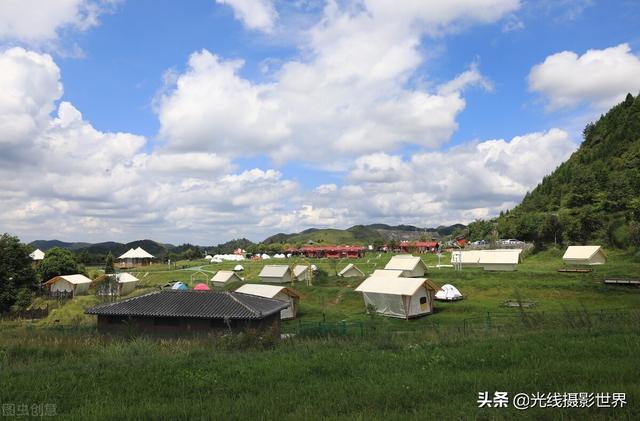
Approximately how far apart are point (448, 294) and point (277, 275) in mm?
24758

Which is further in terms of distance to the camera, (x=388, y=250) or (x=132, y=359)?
(x=388, y=250)

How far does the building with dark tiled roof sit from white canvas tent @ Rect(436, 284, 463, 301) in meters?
16.2

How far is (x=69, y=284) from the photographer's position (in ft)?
197

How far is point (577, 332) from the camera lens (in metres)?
11.5

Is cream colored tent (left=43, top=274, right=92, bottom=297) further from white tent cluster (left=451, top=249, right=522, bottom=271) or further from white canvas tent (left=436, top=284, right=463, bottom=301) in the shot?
white tent cluster (left=451, top=249, right=522, bottom=271)

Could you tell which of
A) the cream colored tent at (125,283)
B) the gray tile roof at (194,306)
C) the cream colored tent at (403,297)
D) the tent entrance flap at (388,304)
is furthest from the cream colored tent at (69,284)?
the cream colored tent at (403,297)

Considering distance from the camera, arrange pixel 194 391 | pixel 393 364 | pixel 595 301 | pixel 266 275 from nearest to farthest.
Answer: pixel 194 391, pixel 393 364, pixel 595 301, pixel 266 275

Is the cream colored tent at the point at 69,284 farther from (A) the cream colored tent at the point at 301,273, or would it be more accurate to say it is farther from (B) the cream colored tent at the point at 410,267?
(B) the cream colored tent at the point at 410,267

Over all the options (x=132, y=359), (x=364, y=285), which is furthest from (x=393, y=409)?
(x=364, y=285)

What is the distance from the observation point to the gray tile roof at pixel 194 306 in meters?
25.7

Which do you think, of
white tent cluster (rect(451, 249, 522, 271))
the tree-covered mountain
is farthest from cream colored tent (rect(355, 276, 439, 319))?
the tree-covered mountain

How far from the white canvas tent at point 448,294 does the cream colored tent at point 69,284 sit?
47809 mm

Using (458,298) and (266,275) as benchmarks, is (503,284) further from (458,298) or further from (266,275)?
(266,275)

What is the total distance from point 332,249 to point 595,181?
60.6m
